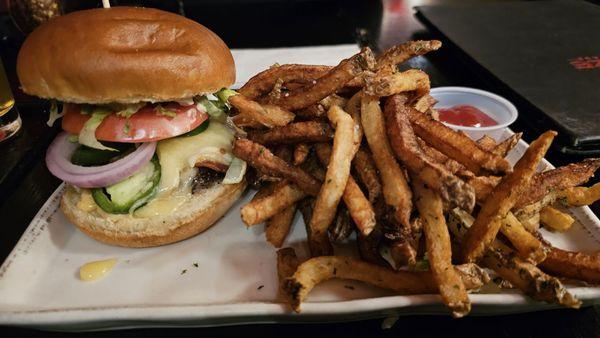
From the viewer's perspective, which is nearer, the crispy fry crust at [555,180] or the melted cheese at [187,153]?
the crispy fry crust at [555,180]

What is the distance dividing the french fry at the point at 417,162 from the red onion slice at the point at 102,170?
1.06m

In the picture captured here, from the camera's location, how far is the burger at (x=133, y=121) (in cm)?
182

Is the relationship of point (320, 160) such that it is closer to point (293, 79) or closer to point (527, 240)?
point (293, 79)

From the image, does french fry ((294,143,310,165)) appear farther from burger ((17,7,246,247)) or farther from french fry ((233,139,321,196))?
burger ((17,7,246,247))

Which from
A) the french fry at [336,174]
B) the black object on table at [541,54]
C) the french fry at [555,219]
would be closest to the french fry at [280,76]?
the french fry at [336,174]

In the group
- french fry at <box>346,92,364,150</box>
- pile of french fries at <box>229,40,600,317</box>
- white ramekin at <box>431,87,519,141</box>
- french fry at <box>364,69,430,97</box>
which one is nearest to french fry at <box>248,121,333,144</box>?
pile of french fries at <box>229,40,600,317</box>

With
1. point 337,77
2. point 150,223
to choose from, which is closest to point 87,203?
point 150,223

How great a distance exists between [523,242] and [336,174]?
0.67 metres

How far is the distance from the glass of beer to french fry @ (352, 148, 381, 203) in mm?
2394

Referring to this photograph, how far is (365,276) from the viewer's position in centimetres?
156

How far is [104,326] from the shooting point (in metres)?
1.55

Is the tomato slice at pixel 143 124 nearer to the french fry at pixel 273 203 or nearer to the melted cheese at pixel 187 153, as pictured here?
the melted cheese at pixel 187 153

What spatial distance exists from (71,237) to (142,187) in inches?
17.5

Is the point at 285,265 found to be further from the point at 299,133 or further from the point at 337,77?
the point at 337,77
